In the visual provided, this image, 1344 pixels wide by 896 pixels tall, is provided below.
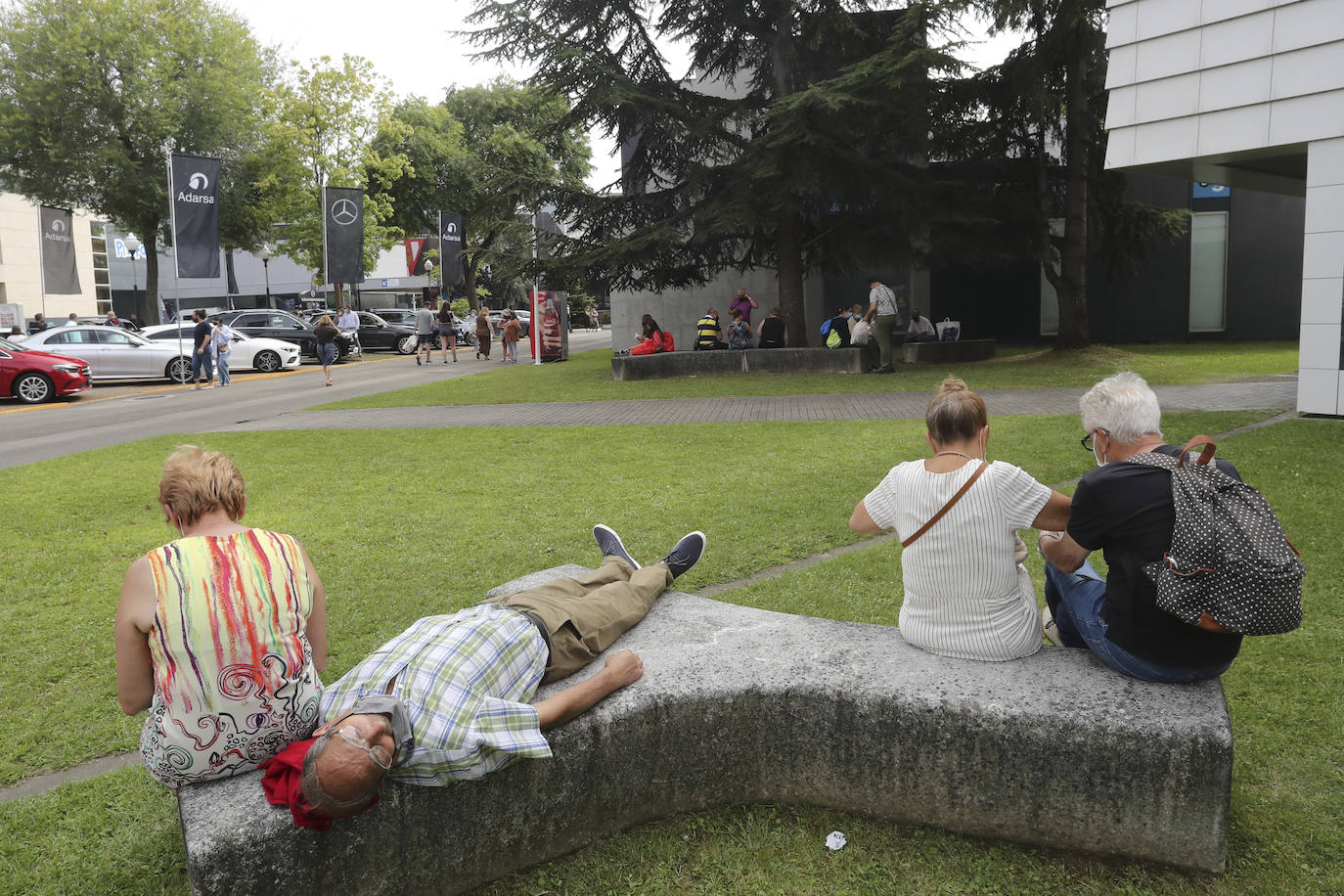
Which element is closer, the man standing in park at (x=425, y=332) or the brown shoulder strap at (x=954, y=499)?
the brown shoulder strap at (x=954, y=499)

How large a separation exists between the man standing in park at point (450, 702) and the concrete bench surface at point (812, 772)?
8 cm

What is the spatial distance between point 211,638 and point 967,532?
2319 millimetres

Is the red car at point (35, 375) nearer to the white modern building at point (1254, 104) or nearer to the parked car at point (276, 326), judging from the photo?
the parked car at point (276, 326)

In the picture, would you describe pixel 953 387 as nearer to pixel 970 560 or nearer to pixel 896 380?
pixel 970 560

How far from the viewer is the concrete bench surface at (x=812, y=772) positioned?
105 inches

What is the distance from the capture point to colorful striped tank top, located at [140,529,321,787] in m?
2.70

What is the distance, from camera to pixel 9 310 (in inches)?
1688

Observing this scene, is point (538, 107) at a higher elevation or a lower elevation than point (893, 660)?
higher

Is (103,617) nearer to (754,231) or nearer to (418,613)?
(418,613)

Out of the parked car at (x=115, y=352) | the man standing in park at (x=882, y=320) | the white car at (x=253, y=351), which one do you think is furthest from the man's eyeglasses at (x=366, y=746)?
the white car at (x=253, y=351)

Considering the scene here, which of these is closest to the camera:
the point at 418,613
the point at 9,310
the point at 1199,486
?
the point at 1199,486

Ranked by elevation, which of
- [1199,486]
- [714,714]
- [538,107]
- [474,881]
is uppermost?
[538,107]

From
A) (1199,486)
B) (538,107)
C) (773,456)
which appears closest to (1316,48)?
(773,456)

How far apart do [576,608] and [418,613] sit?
6.96ft
